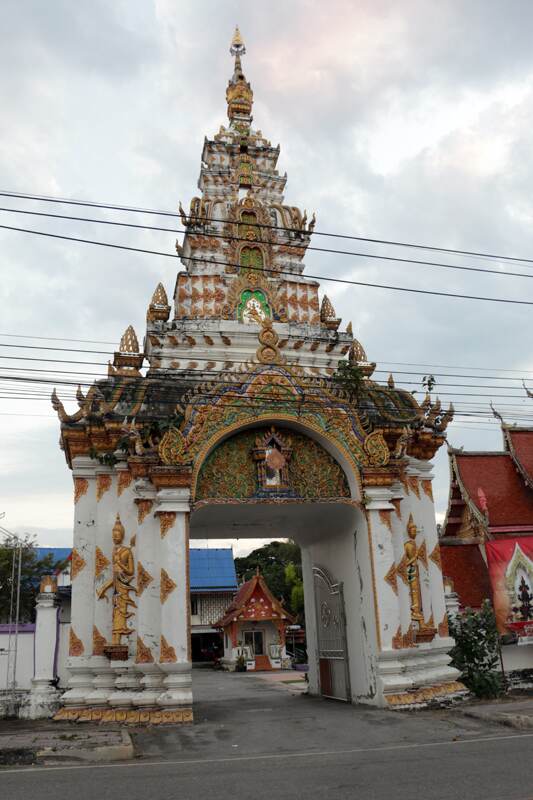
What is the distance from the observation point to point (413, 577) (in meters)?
14.7

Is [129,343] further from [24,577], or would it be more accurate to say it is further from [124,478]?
[24,577]

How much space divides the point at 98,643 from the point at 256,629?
22.1 meters

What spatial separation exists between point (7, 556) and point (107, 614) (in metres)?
19.9

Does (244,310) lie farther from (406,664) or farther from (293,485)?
(406,664)

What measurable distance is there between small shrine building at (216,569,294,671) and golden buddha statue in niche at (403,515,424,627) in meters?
20.0

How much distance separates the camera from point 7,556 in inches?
1236

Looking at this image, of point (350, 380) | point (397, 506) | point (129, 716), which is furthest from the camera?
point (397, 506)

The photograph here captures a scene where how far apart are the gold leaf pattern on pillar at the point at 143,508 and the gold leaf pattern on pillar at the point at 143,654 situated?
2.26 metres

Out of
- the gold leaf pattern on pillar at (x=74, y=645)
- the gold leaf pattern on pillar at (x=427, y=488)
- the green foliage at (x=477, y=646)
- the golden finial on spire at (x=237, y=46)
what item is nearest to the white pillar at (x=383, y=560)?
the gold leaf pattern on pillar at (x=427, y=488)

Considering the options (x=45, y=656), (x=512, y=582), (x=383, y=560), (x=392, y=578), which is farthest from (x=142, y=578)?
(x=512, y=582)

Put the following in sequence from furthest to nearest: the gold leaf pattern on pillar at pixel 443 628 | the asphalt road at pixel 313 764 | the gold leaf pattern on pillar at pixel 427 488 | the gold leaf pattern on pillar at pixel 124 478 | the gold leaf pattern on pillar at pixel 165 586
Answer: the gold leaf pattern on pillar at pixel 427 488 → the gold leaf pattern on pillar at pixel 443 628 → the gold leaf pattern on pillar at pixel 124 478 → the gold leaf pattern on pillar at pixel 165 586 → the asphalt road at pixel 313 764

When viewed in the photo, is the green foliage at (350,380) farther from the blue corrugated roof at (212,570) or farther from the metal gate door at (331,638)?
the blue corrugated roof at (212,570)

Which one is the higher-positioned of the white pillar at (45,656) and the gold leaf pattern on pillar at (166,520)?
the gold leaf pattern on pillar at (166,520)

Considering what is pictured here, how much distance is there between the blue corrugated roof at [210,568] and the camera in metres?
38.8
